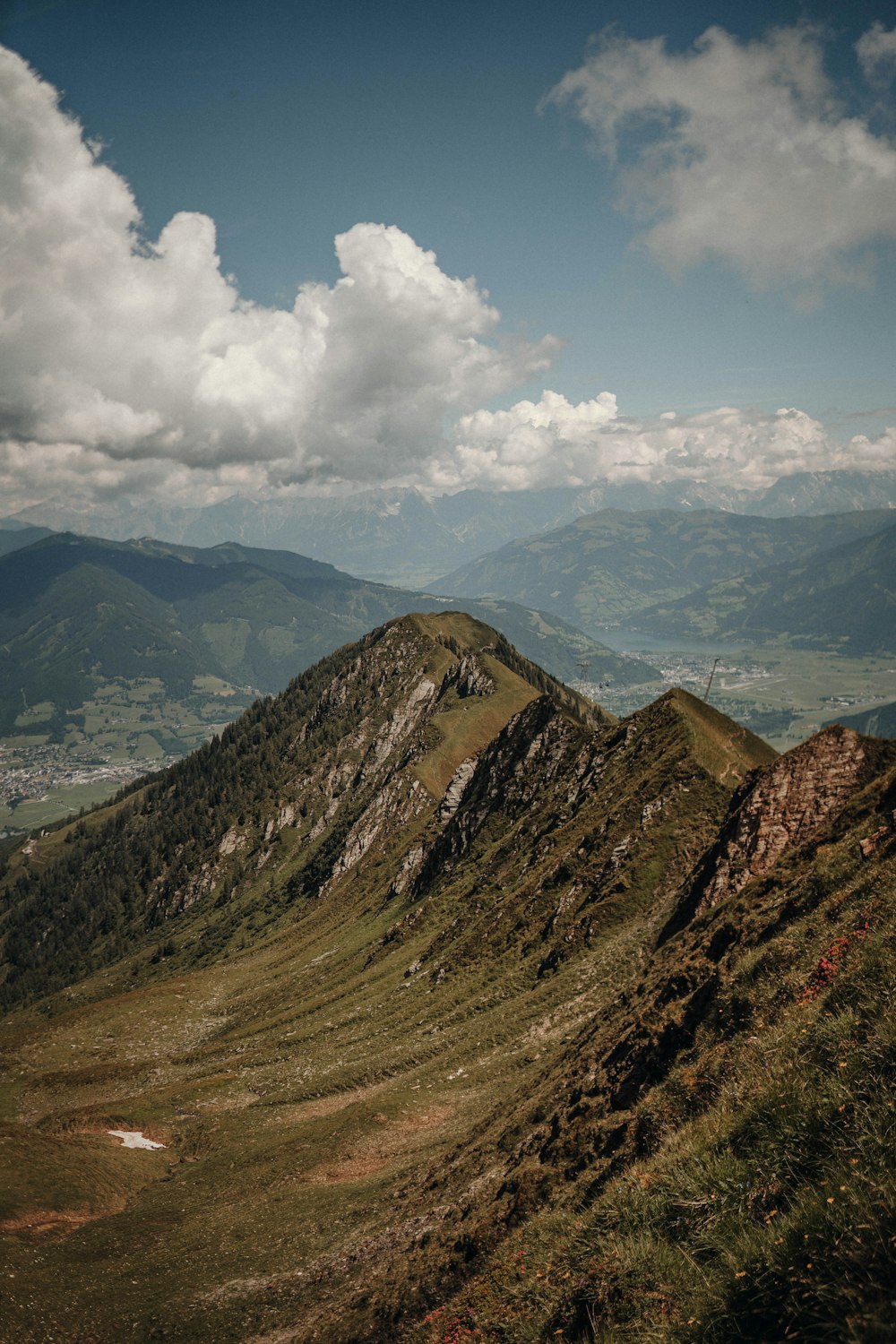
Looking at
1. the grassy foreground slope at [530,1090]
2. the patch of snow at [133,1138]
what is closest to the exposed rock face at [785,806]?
the grassy foreground slope at [530,1090]

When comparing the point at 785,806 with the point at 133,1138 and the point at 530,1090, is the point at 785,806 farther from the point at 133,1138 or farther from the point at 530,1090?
the point at 133,1138

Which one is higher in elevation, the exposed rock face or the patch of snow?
the exposed rock face

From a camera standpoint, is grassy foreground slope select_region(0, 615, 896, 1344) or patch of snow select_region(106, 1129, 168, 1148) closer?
grassy foreground slope select_region(0, 615, 896, 1344)

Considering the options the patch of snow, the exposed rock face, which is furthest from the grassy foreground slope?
the patch of snow

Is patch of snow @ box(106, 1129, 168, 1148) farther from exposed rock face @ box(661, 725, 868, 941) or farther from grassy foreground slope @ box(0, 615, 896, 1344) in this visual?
exposed rock face @ box(661, 725, 868, 941)

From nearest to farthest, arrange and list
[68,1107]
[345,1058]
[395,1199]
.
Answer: [395,1199] → [345,1058] → [68,1107]

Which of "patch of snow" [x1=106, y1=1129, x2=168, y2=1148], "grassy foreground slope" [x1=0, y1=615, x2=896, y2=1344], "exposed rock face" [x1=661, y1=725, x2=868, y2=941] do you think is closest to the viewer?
"grassy foreground slope" [x1=0, y1=615, x2=896, y2=1344]

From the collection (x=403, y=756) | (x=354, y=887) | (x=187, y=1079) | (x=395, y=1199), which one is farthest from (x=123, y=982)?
(x=395, y=1199)

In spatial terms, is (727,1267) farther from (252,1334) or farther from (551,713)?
(551,713)
